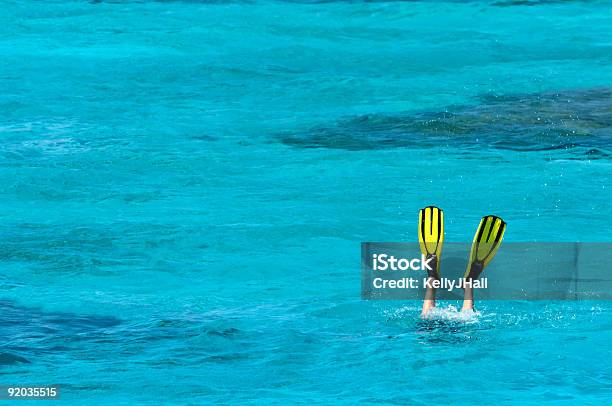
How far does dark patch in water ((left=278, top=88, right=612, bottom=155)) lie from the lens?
463 inches

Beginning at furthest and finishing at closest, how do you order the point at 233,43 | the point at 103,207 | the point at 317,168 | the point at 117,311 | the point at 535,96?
1. the point at 233,43
2. the point at 535,96
3. the point at 317,168
4. the point at 103,207
5. the point at 117,311

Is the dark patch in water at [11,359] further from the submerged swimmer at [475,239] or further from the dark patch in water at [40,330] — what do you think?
the submerged swimmer at [475,239]

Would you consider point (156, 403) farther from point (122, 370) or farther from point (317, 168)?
point (317, 168)

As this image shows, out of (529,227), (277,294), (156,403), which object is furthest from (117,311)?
(529,227)

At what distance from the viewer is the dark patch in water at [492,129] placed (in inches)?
463

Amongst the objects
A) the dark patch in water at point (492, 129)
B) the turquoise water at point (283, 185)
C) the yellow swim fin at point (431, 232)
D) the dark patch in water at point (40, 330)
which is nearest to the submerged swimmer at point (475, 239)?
the yellow swim fin at point (431, 232)

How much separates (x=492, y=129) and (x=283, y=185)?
2690mm

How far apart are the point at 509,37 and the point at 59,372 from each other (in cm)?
1167

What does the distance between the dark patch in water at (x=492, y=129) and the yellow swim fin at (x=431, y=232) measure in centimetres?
464

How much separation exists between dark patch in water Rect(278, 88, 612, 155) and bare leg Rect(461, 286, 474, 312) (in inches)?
171

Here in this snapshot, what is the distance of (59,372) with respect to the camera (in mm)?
6652

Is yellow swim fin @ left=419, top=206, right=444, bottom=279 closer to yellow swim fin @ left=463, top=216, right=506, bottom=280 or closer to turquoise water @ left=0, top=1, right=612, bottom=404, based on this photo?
yellow swim fin @ left=463, top=216, right=506, bottom=280

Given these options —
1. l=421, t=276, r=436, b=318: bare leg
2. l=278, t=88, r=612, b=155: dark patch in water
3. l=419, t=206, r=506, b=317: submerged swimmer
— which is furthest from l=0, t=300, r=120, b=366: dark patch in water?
l=278, t=88, r=612, b=155: dark patch in water

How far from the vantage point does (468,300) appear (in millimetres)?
7297
